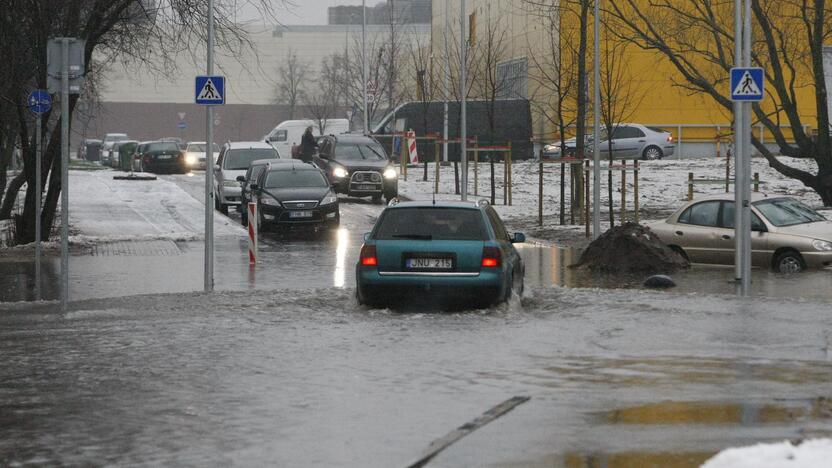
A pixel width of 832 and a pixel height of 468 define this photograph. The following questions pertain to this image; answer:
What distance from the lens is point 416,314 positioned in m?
15.8

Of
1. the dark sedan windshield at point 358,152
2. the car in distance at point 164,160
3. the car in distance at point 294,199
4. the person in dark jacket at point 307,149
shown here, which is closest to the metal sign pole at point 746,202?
the car in distance at point 294,199

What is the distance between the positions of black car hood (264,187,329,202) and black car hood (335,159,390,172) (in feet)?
24.0

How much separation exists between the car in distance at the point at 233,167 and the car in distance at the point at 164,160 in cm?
1901

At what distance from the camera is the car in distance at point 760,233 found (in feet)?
72.1

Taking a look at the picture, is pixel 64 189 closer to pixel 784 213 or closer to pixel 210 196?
pixel 210 196

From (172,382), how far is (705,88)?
2435cm

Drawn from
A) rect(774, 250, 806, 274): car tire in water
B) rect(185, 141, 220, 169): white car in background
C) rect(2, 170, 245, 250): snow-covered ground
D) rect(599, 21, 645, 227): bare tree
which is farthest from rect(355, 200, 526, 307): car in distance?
rect(185, 141, 220, 169): white car in background

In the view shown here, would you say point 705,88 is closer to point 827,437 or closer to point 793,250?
point 793,250

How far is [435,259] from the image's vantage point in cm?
1558

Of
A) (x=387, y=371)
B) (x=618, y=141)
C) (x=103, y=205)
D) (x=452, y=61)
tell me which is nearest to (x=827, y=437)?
(x=387, y=371)

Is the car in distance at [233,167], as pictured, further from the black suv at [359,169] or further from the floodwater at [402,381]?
the floodwater at [402,381]

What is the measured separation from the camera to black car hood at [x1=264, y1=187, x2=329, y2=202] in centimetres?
3169

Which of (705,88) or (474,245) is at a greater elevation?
(705,88)

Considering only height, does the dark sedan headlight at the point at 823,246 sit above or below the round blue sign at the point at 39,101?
below
